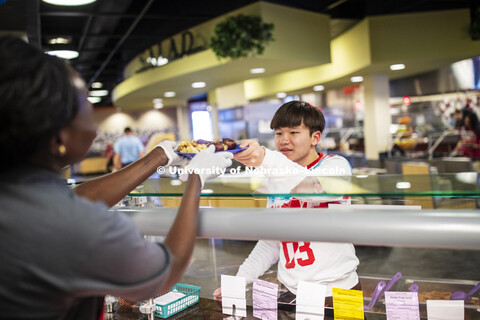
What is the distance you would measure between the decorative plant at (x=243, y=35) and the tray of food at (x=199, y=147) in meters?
5.06

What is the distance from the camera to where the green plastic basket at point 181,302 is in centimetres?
127

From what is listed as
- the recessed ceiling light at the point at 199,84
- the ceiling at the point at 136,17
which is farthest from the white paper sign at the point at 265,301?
the recessed ceiling light at the point at 199,84

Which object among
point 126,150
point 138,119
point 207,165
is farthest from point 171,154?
point 138,119

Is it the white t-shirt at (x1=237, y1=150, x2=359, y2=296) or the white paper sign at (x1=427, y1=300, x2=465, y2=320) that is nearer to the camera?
the white paper sign at (x1=427, y1=300, x2=465, y2=320)

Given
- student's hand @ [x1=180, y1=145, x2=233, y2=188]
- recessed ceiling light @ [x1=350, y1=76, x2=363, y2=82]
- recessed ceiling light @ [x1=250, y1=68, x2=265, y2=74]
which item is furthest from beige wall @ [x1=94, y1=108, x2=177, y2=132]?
student's hand @ [x1=180, y1=145, x2=233, y2=188]

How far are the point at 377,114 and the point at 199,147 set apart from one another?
8.53 metres

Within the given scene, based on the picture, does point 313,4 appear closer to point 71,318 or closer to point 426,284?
point 426,284

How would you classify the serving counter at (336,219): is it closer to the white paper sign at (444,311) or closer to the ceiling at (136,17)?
the white paper sign at (444,311)

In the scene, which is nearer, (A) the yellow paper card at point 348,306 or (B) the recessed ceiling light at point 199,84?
(A) the yellow paper card at point 348,306

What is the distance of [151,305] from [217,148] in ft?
1.59

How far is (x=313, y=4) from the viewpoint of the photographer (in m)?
7.01

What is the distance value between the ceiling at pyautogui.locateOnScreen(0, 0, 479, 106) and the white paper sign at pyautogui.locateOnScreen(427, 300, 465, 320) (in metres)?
3.98

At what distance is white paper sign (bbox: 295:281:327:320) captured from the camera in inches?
43.4

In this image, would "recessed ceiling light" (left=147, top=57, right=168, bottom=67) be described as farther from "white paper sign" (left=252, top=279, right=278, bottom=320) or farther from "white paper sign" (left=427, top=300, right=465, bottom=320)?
"white paper sign" (left=427, top=300, right=465, bottom=320)
